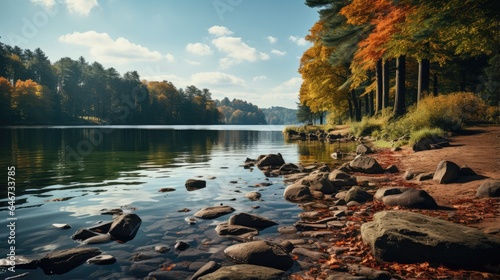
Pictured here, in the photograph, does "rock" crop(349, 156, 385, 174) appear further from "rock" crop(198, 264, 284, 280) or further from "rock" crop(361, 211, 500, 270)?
"rock" crop(198, 264, 284, 280)

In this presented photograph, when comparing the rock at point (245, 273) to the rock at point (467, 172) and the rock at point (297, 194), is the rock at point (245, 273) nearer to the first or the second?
the rock at point (297, 194)

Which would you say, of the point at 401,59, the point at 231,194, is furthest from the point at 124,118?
the point at 231,194

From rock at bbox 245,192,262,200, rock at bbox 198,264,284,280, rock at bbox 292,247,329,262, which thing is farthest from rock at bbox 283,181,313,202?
rock at bbox 198,264,284,280

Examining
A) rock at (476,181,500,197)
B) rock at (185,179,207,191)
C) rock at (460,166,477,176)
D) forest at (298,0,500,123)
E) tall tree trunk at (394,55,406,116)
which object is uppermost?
forest at (298,0,500,123)

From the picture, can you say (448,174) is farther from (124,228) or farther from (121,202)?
(121,202)

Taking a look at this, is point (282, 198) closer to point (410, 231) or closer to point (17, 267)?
point (410, 231)

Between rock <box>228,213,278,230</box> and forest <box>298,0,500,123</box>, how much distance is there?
10408 mm

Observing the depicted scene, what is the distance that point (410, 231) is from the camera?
4676 mm

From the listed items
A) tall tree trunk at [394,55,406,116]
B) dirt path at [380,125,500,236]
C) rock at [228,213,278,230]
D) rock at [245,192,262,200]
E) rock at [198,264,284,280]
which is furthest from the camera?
tall tree trunk at [394,55,406,116]

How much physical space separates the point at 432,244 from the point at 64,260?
5.39m

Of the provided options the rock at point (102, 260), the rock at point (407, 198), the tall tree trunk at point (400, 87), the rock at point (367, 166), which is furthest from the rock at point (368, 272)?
the tall tree trunk at point (400, 87)

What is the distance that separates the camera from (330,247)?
5.17m

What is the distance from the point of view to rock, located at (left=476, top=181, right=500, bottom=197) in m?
7.05

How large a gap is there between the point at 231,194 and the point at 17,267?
18.9ft
